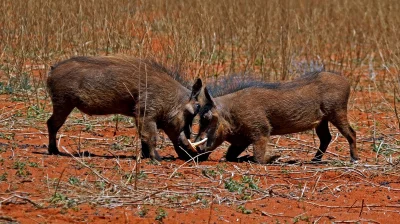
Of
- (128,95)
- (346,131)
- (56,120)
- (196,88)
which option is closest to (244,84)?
(196,88)

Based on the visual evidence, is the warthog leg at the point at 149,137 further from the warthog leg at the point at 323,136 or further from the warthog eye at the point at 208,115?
the warthog leg at the point at 323,136

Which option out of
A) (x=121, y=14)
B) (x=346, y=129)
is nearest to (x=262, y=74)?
(x=121, y=14)

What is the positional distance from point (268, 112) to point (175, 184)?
5.74 feet

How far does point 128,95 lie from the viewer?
6.83 metres

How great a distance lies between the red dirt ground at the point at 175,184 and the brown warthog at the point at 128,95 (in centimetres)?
28

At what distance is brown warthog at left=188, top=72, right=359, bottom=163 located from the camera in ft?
23.0

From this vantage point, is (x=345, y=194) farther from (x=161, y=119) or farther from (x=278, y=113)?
(x=161, y=119)

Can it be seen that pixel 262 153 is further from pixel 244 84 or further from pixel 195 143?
pixel 244 84

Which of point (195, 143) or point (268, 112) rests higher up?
point (268, 112)

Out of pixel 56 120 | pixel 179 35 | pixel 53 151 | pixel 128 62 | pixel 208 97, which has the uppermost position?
pixel 128 62

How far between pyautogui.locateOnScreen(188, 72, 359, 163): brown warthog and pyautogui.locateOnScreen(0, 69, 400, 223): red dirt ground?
0.25 meters

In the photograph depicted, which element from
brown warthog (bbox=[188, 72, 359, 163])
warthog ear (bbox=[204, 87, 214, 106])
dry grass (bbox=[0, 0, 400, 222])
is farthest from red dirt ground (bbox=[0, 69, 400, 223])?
warthog ear (bbox=[204, 87, 214, 106])

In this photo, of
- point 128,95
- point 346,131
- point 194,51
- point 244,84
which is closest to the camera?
point 128,95

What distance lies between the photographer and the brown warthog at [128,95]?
6.69 meters
